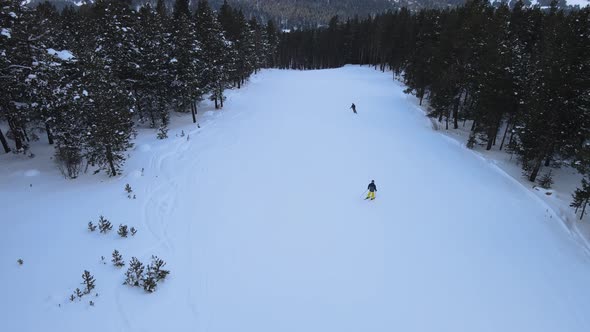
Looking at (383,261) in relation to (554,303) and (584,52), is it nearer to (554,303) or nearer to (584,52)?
(554,303)

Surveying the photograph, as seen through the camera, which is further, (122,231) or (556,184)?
(556,184)

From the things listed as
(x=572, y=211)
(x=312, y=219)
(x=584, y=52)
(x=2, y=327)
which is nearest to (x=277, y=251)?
(x=312, y=219)

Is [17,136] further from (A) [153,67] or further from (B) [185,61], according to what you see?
(B) [185,61]

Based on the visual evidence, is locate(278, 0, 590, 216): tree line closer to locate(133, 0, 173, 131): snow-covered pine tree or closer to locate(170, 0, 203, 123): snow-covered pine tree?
locate(170, 0, 203, 123): snow-covered pine tree

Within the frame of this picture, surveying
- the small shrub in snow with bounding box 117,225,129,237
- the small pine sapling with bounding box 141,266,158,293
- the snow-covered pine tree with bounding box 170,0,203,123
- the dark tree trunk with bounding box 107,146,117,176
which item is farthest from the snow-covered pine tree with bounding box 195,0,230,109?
the small pine sapling with bounding box 141,266,158,293

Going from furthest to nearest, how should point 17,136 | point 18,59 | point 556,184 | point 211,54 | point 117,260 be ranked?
point 211,54 < point 17,136 < point 556,184 < point 18,59 < point 117,260

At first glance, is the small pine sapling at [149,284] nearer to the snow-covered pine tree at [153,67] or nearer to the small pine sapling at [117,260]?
the small pine sapling at [117,260]

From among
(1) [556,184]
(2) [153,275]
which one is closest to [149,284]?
(2) [153,275]
